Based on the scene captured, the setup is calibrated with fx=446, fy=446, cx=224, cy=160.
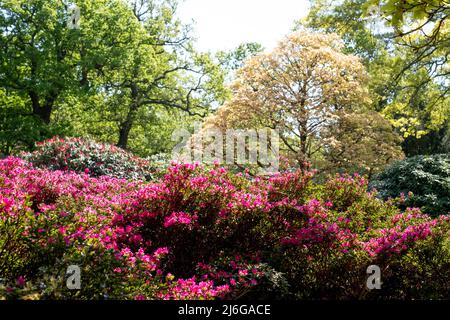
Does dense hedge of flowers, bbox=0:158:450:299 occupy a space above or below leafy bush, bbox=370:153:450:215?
below

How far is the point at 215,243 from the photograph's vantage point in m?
4.70

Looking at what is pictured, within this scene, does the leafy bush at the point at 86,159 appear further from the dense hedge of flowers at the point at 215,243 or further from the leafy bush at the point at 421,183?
the leafy bush at the point at 421,183

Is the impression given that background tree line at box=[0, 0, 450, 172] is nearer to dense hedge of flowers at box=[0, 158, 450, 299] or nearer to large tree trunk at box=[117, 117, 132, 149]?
large tree trunk at box=[117, 117, 132, 149]

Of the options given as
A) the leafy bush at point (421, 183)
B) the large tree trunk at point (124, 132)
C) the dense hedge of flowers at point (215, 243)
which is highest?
the large tree trunk at point (124, 132)

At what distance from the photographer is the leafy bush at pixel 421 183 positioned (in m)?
9.73

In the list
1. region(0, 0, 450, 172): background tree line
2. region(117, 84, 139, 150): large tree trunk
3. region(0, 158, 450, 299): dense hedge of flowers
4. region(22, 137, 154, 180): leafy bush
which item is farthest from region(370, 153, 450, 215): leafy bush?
region(117, 84, 139, 150): large tree trunk

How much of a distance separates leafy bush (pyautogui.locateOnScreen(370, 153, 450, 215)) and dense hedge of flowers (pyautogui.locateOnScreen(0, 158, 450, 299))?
4.39m

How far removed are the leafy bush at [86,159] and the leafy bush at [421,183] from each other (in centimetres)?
584

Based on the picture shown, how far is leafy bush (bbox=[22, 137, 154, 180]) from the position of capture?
9688 mm

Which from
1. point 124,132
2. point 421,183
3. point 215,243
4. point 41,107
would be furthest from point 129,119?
point 215,243

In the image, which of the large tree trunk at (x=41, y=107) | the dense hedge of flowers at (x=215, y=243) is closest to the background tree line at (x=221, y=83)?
the large tree trunk at (x=41, y=107)
